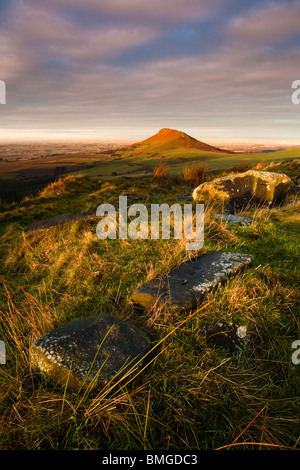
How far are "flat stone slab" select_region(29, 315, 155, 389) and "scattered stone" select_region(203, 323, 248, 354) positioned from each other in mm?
598

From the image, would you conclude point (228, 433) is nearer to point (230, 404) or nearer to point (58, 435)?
point (230, 404)

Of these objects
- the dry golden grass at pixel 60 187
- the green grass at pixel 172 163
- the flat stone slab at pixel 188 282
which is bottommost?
the flat stone slab at pixel 188 282

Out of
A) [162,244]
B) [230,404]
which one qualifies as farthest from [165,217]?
[230,404]

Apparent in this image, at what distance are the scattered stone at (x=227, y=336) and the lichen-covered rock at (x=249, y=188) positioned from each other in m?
6.01

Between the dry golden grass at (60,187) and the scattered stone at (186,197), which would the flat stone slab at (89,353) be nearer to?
the scattered stone at (186,197)

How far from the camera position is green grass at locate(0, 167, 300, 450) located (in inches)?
61.6

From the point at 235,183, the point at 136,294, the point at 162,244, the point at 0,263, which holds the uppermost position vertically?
the point at 235,183

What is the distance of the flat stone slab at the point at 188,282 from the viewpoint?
2738mm

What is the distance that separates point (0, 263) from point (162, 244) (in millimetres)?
4069

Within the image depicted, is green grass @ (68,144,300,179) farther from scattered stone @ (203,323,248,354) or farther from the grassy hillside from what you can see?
scattered stone @ (203,323,248,354)

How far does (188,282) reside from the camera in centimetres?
307

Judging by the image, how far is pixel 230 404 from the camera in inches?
71.1

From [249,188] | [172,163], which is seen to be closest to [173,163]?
[172,163]

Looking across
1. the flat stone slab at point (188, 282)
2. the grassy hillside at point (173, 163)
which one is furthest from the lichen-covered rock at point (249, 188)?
the grassy hillside at point (173, 163)
